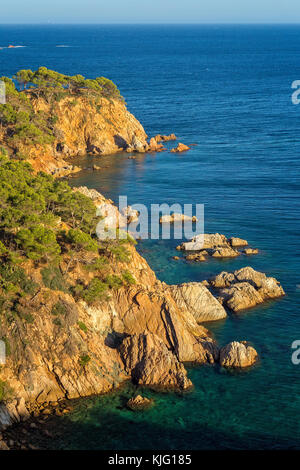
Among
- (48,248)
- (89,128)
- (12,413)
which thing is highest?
(89,128)

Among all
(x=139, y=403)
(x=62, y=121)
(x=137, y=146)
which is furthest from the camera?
(x=137, y=146)

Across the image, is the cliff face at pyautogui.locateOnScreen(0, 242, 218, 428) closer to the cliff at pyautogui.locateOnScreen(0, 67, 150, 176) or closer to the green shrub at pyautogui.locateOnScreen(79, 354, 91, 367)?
the green shrub at pyautogui.locateOnScreen(79, 354, 91, 367)

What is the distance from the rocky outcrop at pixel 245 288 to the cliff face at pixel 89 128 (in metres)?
54.1

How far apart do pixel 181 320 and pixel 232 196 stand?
1833 inches

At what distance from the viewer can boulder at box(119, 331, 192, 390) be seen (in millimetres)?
46469

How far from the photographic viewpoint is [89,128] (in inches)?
4732

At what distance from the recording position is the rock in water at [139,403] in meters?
43.7

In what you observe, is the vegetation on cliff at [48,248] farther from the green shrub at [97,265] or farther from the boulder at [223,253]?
the boulder at [223,253]

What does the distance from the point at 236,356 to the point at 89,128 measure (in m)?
80.9

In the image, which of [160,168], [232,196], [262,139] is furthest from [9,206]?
[262,139]

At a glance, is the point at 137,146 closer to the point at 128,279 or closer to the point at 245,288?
the point at 245,288

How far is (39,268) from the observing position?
160 feet

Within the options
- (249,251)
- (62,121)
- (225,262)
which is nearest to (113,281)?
(225,262)

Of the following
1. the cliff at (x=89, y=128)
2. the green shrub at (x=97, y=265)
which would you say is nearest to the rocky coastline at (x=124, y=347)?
the green shrub at (x=97, y=265)
